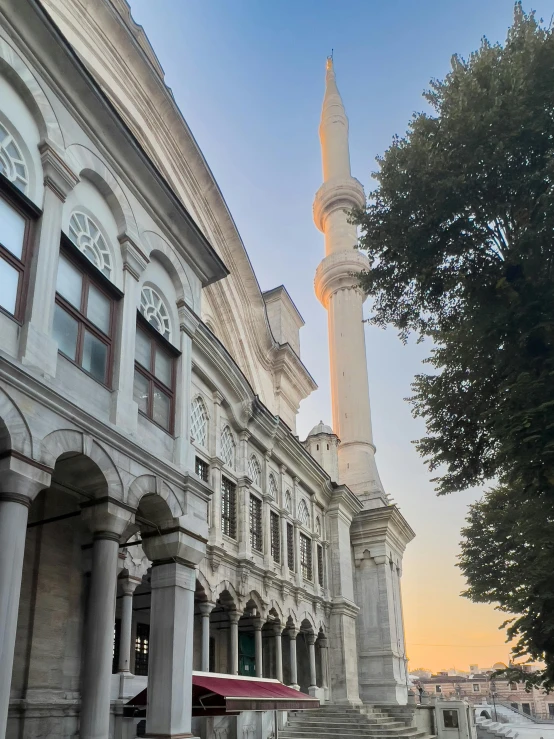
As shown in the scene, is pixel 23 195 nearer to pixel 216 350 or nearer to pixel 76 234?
pixel 76 234

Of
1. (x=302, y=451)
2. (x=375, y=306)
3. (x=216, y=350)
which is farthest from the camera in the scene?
(x=302, y=451)

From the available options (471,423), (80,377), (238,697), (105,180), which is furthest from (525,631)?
(105,180)

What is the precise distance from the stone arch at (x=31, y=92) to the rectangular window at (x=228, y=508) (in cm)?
1296

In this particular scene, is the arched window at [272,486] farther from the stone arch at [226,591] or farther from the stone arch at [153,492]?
the stone arch at [153,492]

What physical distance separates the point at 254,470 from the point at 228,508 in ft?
8.62

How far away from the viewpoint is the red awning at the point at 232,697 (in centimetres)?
1323

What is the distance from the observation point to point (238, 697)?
13.6m

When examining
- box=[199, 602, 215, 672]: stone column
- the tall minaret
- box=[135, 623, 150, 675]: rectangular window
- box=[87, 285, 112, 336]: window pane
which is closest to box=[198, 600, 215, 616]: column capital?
box=[199, 602, 215, 672]: stone column

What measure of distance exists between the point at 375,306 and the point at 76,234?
9.07 meters

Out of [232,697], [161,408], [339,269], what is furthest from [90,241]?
[339,269]

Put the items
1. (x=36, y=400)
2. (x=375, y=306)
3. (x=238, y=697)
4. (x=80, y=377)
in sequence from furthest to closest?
1. (x=375, y=306)
2. (x=238, y=697)
3. (x=80, y=377)
4. (x=36, y=400)

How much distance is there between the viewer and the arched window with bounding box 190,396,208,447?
65.2 ft

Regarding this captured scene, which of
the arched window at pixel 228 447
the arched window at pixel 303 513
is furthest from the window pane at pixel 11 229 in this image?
the arched window at pixel 303 513

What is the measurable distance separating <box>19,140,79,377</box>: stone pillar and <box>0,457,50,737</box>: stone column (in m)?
1.42
